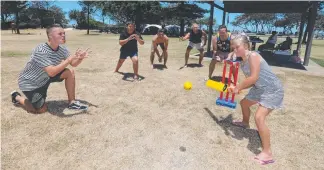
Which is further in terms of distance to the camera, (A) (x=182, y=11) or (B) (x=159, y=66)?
(A) (x=182, y=11)

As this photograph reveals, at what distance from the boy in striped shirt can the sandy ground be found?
0.34m

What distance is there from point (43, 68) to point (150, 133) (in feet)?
7.01

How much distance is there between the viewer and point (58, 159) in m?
3.53

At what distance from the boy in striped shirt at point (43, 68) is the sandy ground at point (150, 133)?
1.12 ft

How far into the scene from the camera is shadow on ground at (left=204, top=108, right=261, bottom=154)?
416 centimetres

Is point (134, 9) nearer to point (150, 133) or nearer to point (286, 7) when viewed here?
point (286, 7)

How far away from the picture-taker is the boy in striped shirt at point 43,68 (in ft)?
14.5

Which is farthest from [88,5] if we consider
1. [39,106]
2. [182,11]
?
[39,106]

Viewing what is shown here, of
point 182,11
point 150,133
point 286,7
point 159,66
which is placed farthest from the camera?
point 182,11

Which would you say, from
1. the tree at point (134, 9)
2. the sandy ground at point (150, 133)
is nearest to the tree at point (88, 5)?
the tree at point (134, 9)

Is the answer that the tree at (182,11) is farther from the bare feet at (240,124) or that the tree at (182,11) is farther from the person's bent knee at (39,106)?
the person's bent knee at (39,106)

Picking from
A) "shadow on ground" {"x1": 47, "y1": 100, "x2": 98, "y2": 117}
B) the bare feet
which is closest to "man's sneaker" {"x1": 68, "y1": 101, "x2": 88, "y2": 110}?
"shadow on ground" {"x1": 47, "y1": 100, "x2": 98, "y2": 117}

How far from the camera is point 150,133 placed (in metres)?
4.41

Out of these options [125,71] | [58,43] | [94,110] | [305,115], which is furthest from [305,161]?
[125,71]
